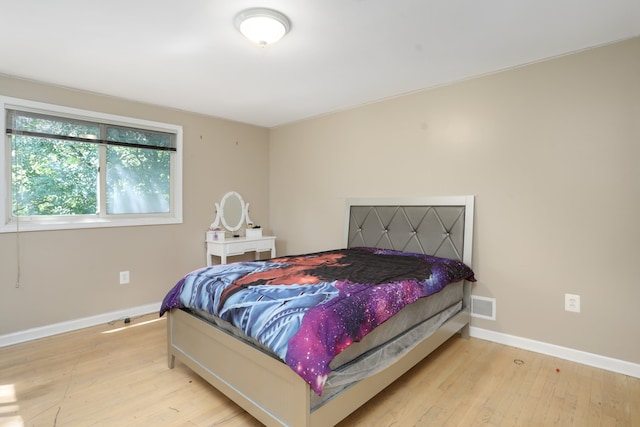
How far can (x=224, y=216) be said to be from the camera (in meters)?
4.22

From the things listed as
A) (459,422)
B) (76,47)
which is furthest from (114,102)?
(459,422)

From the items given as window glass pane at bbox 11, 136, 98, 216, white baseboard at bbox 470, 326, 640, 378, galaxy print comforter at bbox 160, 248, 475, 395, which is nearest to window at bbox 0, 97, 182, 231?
window glass pane at bbox 11, 136, 98, 216

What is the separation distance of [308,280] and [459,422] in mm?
1096

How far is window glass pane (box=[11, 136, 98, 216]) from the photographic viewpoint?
289 centimetres

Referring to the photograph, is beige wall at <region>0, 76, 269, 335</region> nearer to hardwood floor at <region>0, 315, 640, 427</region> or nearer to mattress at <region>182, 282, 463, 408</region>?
hardwood floor at <region>0, 315, 640, 427</region>

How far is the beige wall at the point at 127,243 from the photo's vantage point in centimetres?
287

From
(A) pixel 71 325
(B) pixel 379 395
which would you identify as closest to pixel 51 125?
(A) pixel 71 325

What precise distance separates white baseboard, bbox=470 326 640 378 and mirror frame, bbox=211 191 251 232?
9.66ft

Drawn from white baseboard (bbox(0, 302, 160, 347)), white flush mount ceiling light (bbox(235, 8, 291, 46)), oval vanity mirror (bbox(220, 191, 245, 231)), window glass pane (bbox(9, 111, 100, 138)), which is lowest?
white baseboard (bbox(0, 302, 160, 347))

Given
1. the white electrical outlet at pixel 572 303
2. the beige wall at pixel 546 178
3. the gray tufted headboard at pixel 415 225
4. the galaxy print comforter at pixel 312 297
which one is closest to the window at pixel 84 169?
the galaxy print comforter at pixel 312 297

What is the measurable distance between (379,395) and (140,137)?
3363mm

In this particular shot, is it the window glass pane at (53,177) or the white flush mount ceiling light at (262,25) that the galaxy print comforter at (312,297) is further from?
the window glass pane at (53,177)

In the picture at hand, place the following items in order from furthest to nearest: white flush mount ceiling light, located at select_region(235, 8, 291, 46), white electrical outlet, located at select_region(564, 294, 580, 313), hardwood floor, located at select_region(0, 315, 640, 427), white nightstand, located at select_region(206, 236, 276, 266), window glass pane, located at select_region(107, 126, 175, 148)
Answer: white nightstand, located at select_region(206, 236, 276, 266) < window glass pane, located at select_region(107, 126, 175, 148) < white electrical outlet, located at select_region(564, 294, 580, 313) < white flush mount ceiling light, located at select_region(235, 8, 291, 46) < hardwood floor, located at select_region(0, 315, 640, 427)

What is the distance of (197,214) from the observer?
396 cm
